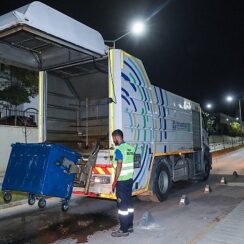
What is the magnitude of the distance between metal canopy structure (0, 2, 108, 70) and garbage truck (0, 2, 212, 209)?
0.05 feet

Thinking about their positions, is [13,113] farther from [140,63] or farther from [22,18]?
[22,18]

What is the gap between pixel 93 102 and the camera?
9148 mm

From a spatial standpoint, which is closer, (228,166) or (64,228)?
(64,228)

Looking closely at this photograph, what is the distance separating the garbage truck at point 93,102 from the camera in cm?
630

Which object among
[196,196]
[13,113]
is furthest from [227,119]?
[196,196]

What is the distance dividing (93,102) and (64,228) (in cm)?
362

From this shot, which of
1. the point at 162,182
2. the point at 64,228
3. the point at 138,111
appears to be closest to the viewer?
the point at 64,228

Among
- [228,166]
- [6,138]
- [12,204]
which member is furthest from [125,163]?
[228,166]

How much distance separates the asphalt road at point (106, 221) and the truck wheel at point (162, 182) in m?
0.23

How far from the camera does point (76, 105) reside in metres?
9.37

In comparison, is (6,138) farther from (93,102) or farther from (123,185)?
(123,185)

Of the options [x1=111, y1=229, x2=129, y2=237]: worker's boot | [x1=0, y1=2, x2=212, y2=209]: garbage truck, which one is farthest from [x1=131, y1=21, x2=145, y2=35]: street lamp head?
[x1=111, y1=229, x2=129, y2=237]: worker's boot

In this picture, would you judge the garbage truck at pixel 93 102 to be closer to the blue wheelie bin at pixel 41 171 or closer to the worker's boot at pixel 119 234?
the blue wheelie bin at pixel 41 171

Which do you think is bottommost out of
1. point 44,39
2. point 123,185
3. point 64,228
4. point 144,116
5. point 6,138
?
point 64,228
